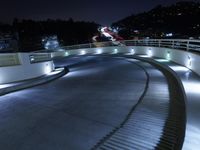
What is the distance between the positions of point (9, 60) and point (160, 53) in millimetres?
8955

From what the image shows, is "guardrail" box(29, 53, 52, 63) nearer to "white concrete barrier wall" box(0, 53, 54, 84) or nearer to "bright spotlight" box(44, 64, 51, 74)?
"white concrete barrier wall" box(0, 53, 54, 84)

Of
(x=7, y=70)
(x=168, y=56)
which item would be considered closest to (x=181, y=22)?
(x=168, y=56)

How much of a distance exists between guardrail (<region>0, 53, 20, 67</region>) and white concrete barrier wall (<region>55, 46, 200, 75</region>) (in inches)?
304

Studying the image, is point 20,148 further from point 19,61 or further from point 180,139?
point 19,61

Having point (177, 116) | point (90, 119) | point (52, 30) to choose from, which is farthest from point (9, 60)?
point (52, 30)

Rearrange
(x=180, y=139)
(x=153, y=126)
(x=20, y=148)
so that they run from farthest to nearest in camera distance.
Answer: (x=153, y=126) < (x=20, y=148) < (x=180, y=139)

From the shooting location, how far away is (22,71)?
33.2ft

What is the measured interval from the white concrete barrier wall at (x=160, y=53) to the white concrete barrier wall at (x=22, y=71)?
7.10 metres

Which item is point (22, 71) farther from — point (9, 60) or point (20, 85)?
point (20, 85)

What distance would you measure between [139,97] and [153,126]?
1877 mm

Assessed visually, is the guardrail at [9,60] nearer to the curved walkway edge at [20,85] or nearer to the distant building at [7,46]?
the curved walkway edge at [20,85]

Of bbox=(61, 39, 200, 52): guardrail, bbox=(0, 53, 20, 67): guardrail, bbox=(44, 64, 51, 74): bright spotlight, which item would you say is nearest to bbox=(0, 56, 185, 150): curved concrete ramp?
bbox=(0, 53, 20, 67): guardrail

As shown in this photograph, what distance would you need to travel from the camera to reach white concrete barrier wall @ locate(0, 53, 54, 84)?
9487mm

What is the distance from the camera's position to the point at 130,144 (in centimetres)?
361
